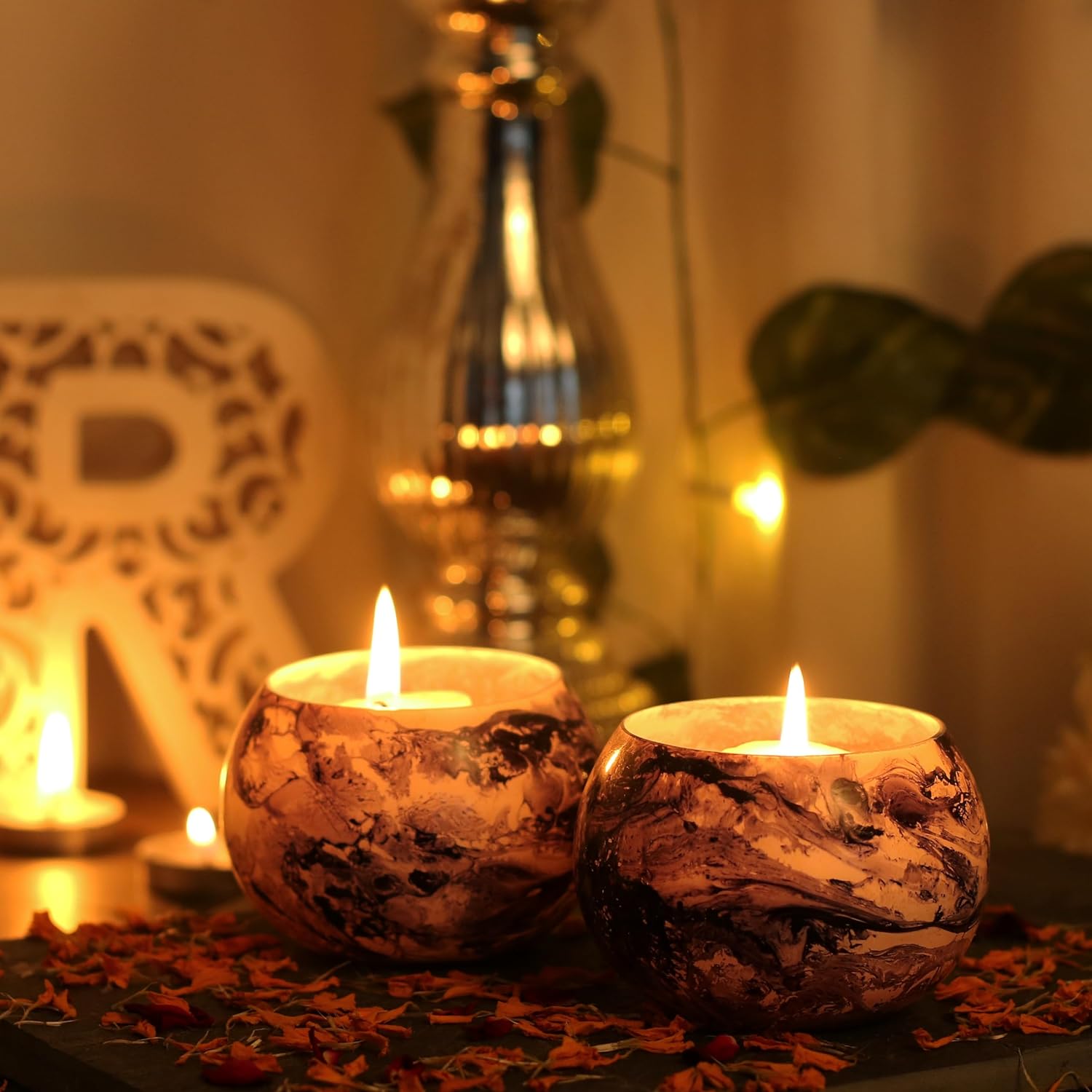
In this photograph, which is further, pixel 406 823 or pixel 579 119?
pixel 579 119

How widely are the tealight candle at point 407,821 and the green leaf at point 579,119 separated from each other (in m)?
0.51

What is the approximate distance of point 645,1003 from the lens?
1.80 ft

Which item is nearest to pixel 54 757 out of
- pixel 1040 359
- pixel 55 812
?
pixel 55 812

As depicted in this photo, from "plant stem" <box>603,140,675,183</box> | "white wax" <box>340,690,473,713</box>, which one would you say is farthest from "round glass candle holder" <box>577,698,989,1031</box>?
"plant stem" <box>603,140,675,183</box>

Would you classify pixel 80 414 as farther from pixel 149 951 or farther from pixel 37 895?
pixel 149 951

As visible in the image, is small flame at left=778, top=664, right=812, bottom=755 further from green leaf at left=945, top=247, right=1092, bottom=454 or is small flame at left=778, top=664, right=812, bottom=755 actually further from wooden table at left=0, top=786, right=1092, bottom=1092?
green leaf at left=945, top=247, right=1092, bottom=454

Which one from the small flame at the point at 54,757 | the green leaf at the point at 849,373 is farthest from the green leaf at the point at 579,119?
the small flame at the point at 54,757

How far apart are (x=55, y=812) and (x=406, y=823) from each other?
1.29 feet

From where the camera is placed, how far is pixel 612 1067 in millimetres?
496

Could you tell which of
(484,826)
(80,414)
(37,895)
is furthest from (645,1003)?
(80,414)

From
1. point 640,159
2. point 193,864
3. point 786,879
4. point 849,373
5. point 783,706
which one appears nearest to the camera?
point 786,879

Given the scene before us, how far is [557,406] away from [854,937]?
1.54 ft

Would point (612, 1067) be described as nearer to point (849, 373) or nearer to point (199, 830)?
point (199, 830)

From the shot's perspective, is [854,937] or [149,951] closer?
[854,937]
